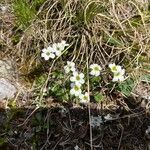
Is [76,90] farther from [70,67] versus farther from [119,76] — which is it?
[119,76]

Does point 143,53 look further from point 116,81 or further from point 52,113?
point 52,113

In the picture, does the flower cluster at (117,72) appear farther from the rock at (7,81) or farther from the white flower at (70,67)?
the rock at (7,81)

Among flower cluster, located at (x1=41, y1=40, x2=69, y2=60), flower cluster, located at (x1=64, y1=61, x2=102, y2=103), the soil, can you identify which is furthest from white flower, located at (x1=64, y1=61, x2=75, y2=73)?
the soil

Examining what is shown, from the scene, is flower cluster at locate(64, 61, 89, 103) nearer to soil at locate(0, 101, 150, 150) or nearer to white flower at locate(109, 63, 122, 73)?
soil at locate(0, 101, 150, 150)

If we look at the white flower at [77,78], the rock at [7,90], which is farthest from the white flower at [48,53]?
the rock at [7,90]

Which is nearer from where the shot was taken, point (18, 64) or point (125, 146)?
point (125, 146)

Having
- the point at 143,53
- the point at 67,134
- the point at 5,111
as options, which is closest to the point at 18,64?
the point at 5,111
